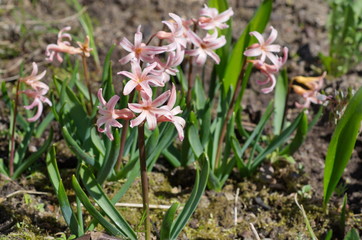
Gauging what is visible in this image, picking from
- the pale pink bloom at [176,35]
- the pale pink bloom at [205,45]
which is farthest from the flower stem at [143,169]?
the pale pink bloom at [205,45]

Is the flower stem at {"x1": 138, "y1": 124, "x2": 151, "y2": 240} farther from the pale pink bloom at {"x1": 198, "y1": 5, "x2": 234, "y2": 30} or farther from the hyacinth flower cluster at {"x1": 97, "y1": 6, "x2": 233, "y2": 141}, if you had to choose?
the pale pink bloom at {"x1": 198, "y1": 5, "x2": 234, "y2": 30}

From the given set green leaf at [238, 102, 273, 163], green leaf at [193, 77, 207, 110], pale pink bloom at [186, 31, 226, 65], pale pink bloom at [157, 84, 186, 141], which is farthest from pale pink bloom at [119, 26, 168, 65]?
green leaf at [238, 102, 273, 163]

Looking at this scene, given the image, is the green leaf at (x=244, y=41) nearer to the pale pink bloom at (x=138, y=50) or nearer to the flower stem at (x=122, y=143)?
the flower stem at (x=122, y=143)

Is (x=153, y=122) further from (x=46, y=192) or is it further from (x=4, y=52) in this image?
(x=4, y=52)

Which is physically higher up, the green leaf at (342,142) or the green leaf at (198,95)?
the green leaf at (198,95)

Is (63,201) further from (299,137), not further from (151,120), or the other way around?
(299,137)
